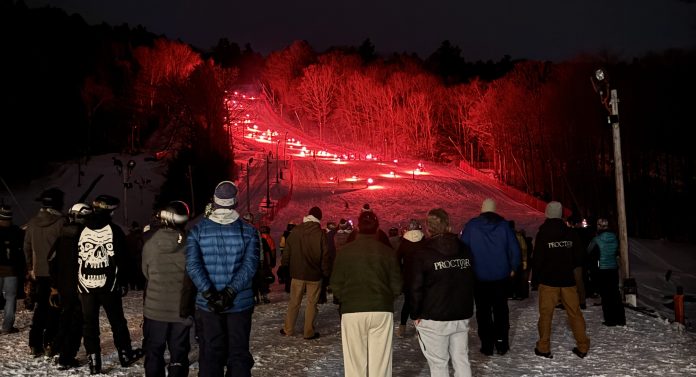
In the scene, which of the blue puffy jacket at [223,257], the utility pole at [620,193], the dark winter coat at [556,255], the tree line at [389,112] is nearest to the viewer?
the blue puffy jacket at [223,257]

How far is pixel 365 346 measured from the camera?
20.2ft

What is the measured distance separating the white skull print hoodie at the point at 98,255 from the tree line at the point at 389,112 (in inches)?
1474

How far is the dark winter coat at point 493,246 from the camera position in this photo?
798 cm

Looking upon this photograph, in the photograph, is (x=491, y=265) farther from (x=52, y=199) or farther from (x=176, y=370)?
(x=52, y=199)

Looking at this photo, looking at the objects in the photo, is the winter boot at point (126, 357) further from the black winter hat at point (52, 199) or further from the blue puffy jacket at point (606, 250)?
the blue puffy jacket at point (606, 250)

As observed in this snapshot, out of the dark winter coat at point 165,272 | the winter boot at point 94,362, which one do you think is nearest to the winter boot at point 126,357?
the winter boot at point 94,362

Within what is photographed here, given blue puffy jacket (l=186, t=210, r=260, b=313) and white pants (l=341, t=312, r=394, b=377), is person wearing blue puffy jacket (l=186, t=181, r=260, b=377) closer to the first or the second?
blue puffy jacket (l=186, t=210, r=260, b=313)

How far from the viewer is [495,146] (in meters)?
65.2

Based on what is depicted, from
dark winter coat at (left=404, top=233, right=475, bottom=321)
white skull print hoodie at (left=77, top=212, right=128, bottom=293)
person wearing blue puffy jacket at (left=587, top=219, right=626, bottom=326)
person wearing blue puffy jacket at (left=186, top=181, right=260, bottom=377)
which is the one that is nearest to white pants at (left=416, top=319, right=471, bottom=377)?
dark winter coat at (left=404, top=233, right=475, bottom=321)

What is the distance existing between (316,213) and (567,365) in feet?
12.9

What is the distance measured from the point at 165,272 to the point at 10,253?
165 inches

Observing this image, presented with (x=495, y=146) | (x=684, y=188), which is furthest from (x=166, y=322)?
(x=495, y=146)

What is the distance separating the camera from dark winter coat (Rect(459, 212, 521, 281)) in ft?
26.2

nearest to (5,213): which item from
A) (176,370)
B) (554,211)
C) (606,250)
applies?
(176,370)
